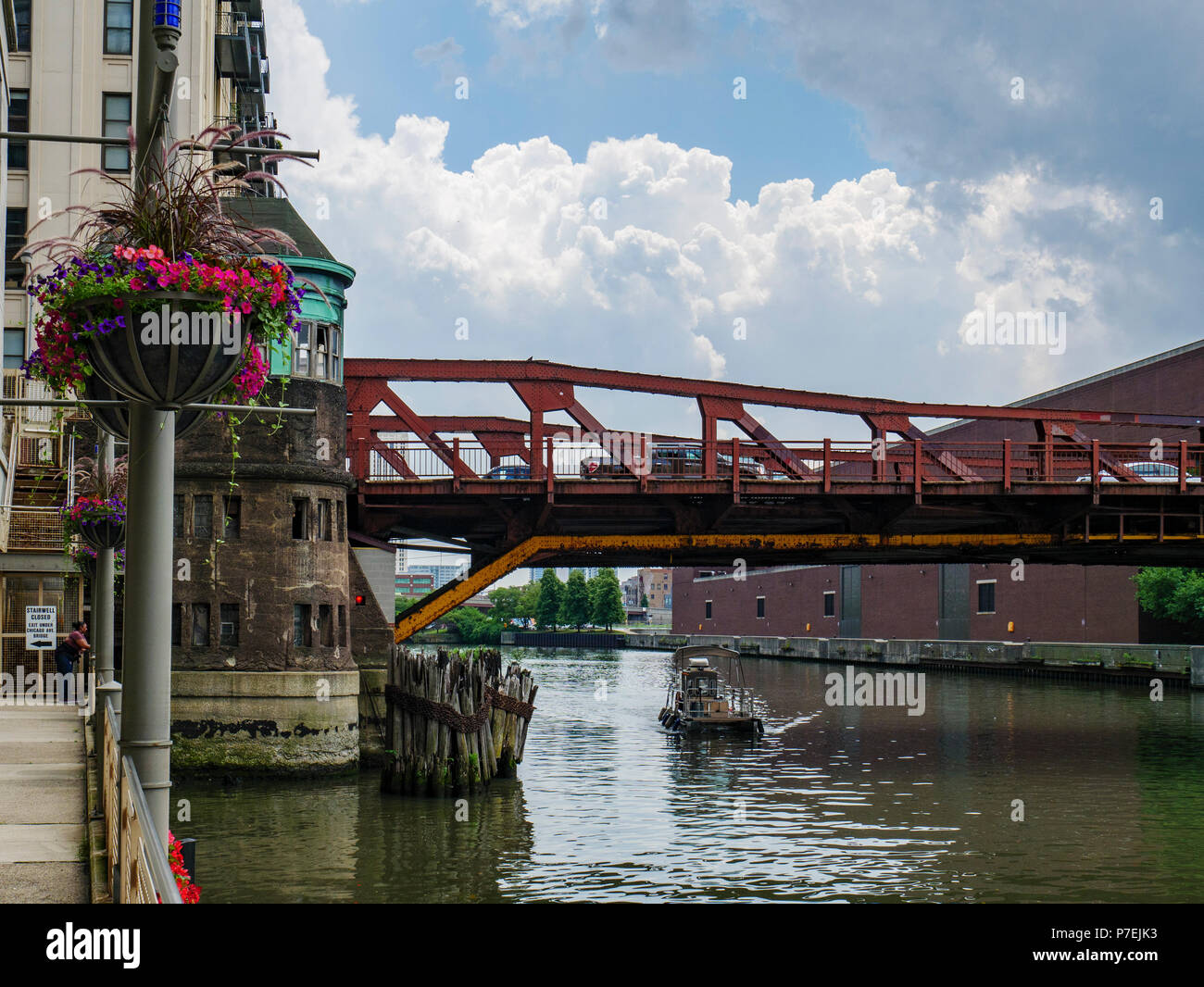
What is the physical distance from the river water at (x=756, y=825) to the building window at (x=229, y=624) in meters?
3.05

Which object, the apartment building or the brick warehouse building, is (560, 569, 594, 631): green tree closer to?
the brick warehouse building

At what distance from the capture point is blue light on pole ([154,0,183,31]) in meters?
6.86

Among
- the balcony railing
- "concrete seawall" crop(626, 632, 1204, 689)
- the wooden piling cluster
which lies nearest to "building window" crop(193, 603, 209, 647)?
the wooden piling cluster

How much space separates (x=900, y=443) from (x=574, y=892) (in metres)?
17.6

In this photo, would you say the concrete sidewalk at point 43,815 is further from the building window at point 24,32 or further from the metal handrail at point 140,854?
the building window at point 24,32

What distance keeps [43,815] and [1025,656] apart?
72425 millimetres

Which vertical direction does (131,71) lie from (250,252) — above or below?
above

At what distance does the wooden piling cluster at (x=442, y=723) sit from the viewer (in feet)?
95.8

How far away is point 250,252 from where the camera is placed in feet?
24.6

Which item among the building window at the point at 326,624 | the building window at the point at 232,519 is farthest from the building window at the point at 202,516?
the building window at the point at 326,624

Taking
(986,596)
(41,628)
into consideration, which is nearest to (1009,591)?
(986,596)

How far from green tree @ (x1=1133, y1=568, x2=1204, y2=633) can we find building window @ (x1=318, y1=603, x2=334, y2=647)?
158ft
